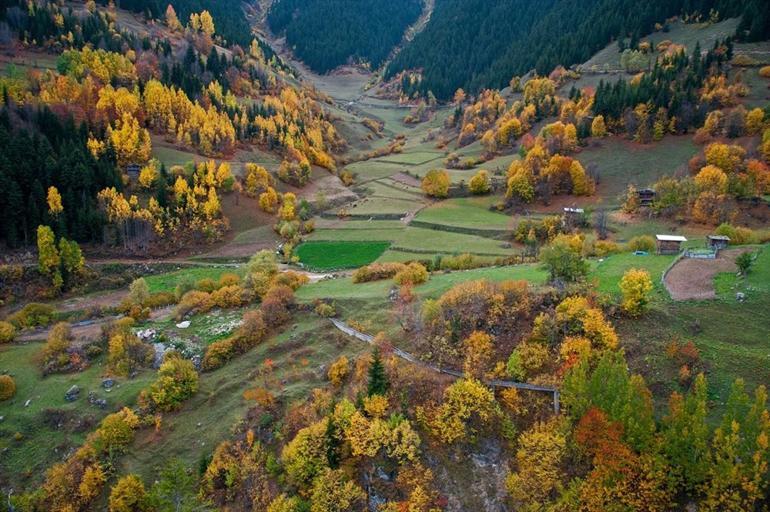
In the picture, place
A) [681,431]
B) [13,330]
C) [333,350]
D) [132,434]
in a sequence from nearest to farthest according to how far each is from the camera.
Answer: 1. [681,431]
2. [132,434]
3. [333,350]
4. [13,330]

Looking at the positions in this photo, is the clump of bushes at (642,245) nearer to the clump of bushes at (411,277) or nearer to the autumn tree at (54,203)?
the clump of bushes at (411,277)

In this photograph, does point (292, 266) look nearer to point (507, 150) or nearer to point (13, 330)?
point (13, 330)

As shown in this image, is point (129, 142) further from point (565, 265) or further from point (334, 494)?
point (334, 494)

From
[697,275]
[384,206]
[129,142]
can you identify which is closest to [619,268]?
[697,275]

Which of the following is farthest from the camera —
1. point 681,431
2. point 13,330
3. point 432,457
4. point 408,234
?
point 408,234

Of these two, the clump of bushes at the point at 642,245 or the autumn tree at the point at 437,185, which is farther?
the autumn tree at the point at 437,185

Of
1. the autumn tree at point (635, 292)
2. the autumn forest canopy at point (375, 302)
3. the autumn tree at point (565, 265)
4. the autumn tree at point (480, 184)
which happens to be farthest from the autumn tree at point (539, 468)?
the autumn tree at point (480, 184)

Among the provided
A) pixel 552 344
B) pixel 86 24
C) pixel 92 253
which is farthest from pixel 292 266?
pixel 86 24
